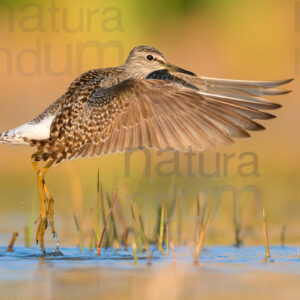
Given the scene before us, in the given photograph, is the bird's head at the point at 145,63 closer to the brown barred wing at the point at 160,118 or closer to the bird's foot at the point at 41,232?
the brown barred wing at the point at 160,118

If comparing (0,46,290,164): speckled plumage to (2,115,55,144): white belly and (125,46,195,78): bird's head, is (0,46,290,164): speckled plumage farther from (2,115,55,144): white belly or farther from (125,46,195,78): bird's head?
(125,46,195,78): bird's head

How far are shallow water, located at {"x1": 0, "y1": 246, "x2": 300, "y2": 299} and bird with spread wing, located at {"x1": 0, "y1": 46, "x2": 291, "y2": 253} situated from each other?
2.38 feet

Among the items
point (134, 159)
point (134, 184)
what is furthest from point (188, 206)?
point (134, 159)

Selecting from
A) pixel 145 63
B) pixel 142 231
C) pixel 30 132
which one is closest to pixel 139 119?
pixel 142 231

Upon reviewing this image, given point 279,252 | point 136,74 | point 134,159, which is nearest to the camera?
point 279,252

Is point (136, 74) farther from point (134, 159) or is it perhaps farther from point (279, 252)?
point (134, 159)

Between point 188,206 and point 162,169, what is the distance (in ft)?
8.60

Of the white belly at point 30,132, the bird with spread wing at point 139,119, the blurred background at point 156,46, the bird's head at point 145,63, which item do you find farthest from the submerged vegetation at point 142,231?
the blurred background at point 156,46

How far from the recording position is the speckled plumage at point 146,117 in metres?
7.67

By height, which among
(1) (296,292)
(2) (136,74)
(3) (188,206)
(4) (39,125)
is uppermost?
(2) (136,74)

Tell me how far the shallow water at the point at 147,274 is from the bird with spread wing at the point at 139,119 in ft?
2.38

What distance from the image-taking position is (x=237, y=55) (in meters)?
19.6

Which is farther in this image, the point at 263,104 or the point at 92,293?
Result: the point at 263,104

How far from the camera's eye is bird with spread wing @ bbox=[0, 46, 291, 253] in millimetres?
7676
